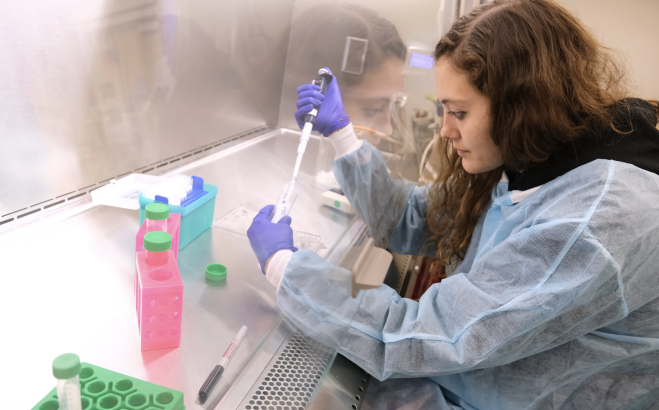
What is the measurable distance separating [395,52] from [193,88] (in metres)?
0.80

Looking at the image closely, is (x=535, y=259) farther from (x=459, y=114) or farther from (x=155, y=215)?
(x=155, y=215)

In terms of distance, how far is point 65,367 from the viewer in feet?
1.38

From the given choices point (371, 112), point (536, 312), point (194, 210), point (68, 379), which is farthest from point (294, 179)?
point (68, 379)

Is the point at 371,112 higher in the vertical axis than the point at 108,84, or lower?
lower

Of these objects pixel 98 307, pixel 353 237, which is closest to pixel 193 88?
pixel 353 237

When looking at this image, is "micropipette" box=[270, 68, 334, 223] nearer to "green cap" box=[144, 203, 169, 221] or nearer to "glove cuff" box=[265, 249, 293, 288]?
"glove cuff" box=[265, 249, 293, 288]

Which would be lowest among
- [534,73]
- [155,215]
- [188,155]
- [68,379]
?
[188,155]

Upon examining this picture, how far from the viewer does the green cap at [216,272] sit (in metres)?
0.97

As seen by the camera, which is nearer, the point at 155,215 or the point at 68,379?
the point at 68,379

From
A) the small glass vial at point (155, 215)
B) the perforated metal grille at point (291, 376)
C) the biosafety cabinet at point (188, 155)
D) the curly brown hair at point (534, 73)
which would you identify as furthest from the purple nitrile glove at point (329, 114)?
the perforated metal grille at point (291, 376)

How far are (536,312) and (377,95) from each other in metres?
1.26

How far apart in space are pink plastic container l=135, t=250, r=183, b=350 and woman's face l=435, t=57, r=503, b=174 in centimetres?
65

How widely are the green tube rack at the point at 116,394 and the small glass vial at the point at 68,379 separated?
6 cm

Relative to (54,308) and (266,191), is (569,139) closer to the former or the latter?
(266,191)
